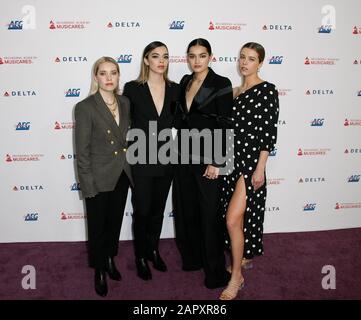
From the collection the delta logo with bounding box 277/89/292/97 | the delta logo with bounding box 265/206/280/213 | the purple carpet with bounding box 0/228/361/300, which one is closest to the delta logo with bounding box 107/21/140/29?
the delta logo with bounding box 277/89/292/97

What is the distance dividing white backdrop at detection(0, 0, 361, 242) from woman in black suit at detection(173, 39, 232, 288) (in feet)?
2.75

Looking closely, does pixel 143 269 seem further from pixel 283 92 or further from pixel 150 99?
pixel 283 92

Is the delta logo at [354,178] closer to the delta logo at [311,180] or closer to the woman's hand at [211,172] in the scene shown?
the delta logo at [311,180]

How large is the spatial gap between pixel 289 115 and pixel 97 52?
218cm

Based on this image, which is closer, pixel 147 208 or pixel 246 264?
pixel 147 208

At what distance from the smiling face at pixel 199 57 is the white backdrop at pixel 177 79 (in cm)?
88

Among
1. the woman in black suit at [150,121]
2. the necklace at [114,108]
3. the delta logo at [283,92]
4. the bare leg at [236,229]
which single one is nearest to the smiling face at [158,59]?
the woman in black suit at [150,121]

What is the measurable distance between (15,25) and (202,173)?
2.41 meters

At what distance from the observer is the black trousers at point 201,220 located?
2619 millimetres

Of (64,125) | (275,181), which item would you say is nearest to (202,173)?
(275,181)

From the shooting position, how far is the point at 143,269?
9.36 ft

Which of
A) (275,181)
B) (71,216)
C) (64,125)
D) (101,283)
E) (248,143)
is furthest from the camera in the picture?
(275,181)
